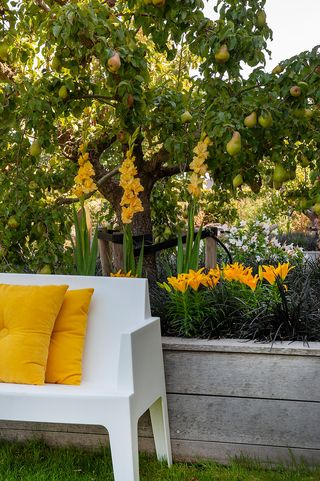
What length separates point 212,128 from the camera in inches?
119

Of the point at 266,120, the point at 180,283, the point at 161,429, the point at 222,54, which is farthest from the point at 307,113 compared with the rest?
the point at 161,429

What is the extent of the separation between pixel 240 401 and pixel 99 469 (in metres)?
0.59

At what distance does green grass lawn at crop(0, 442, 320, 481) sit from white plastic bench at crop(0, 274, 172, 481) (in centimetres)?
10

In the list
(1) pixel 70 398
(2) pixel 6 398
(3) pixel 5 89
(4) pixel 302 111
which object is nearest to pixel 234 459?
(1) pixel 70 398

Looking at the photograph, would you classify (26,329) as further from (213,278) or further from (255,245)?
(255,245)

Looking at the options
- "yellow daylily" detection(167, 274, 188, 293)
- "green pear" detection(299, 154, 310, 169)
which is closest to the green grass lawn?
"yellow daylily" detection(167, 274, 188, 293)

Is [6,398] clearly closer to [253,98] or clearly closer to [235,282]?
[235,282]

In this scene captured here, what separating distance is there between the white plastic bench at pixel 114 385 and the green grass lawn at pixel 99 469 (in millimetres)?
98

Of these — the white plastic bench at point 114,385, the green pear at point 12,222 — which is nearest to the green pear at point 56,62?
the green pear at point 12,222

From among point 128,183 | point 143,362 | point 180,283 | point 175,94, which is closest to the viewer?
point 143,362

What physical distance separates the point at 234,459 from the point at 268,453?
5.2 inches

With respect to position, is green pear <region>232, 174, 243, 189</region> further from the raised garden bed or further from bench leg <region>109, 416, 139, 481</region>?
bench leg <region>109, 416, 139, 481</region>

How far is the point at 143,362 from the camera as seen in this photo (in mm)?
2354

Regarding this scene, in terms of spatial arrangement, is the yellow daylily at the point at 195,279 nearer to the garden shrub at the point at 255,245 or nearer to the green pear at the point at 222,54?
the green pear at the point at 222,54
